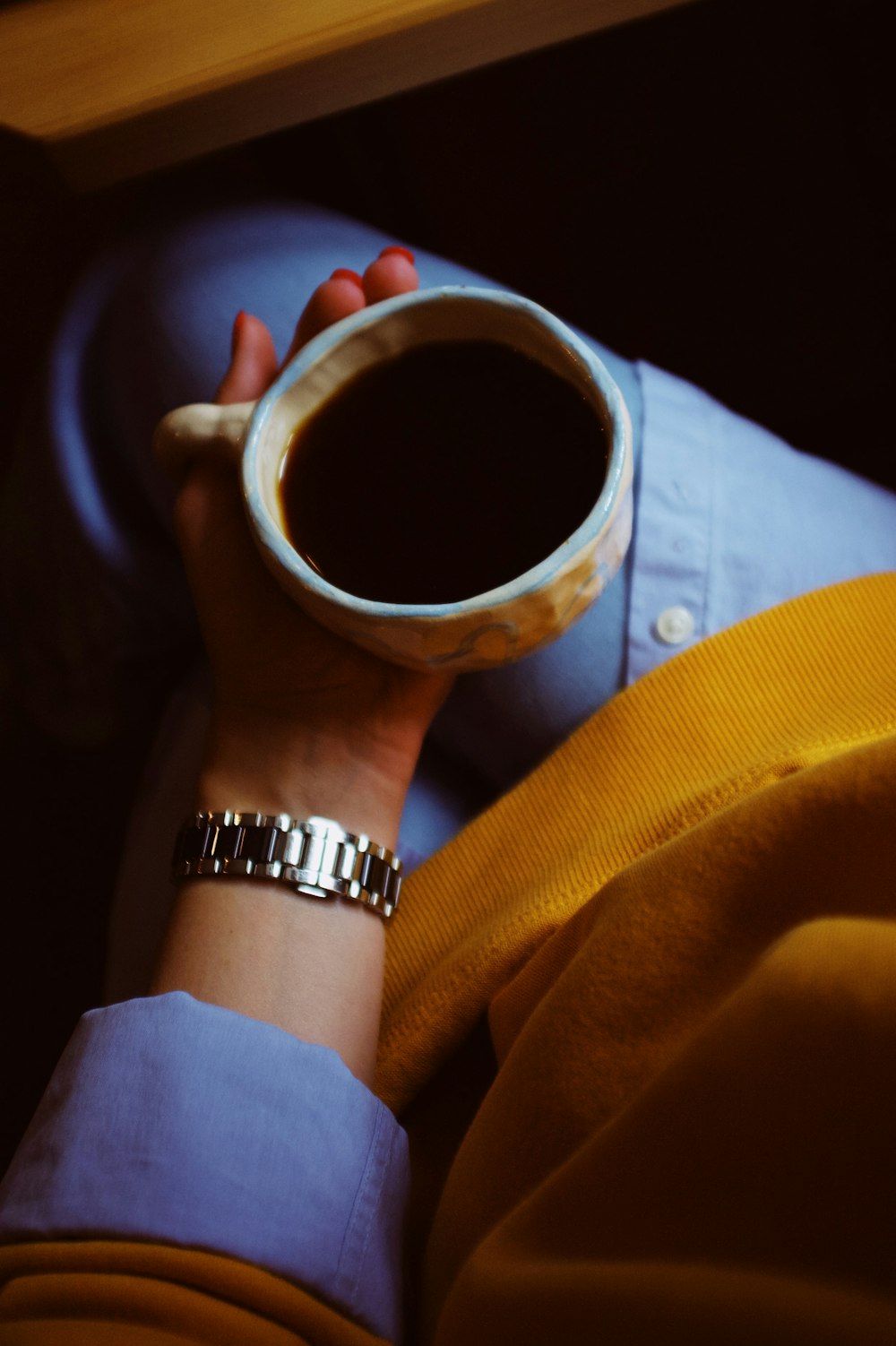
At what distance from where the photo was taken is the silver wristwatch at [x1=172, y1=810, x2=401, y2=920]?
55 cm

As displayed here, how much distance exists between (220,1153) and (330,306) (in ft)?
1.53

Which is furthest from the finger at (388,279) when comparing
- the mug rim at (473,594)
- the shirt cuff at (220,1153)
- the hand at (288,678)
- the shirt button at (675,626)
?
the shirt cuff at (220,1153)

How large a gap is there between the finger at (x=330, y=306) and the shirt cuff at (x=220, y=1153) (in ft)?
1.27

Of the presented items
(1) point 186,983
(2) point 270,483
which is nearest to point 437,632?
(2) point 270,483

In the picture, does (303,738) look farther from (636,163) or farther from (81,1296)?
(636,163)

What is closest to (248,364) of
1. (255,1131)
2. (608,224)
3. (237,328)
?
(237,328)

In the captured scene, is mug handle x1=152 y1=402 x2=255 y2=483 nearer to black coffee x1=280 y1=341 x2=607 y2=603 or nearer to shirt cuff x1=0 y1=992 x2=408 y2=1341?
black coffee x1=280 y1=341 x2=607 y2=603

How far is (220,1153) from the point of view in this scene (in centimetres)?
45

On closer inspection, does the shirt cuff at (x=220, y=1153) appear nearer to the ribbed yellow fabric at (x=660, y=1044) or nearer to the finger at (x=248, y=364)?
the ribbed yellow fabric at (x=660, y=1044)

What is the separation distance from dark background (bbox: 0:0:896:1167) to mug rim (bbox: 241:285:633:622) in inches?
12.6

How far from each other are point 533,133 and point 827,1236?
949mm

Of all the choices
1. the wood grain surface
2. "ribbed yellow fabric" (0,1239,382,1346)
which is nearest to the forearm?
"ribbed yellow fabric" (0,1239,382,1346)

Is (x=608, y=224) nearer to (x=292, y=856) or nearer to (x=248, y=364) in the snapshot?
(x=248, y=364)

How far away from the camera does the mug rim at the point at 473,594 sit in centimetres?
42
